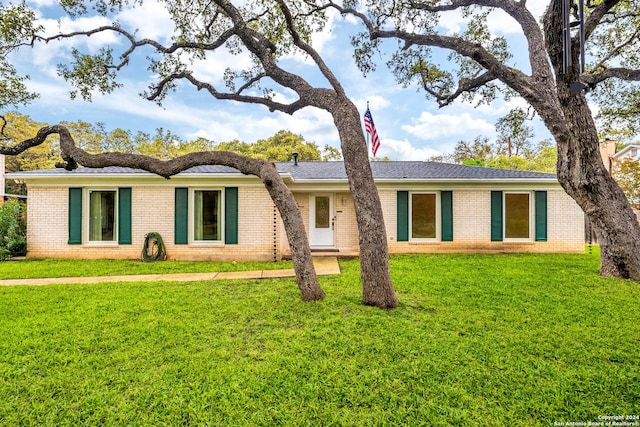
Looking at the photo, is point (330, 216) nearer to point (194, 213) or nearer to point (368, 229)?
point (194, 213)

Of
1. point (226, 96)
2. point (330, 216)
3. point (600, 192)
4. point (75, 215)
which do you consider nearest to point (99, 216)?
point (75, 215)

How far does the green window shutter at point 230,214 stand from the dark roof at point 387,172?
2.04 feet

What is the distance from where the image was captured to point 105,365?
2.92m

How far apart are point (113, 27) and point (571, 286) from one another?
37.0 ft

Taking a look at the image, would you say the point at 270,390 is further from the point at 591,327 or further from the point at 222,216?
the point at 222,216

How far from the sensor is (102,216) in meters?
8.72

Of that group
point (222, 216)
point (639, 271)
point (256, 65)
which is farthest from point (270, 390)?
point (639, 271)

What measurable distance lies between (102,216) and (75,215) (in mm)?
665

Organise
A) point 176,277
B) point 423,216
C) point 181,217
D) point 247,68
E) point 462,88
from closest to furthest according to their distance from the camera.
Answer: point 176,277, point 247,68, point 462,88, point 181,217, point 423,216

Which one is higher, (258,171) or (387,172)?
(387,172)

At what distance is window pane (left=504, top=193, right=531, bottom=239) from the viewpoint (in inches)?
374

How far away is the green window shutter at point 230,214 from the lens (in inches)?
340

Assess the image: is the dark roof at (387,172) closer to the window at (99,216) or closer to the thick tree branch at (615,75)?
the window at (99,216)

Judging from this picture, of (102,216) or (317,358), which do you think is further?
(102,216)
